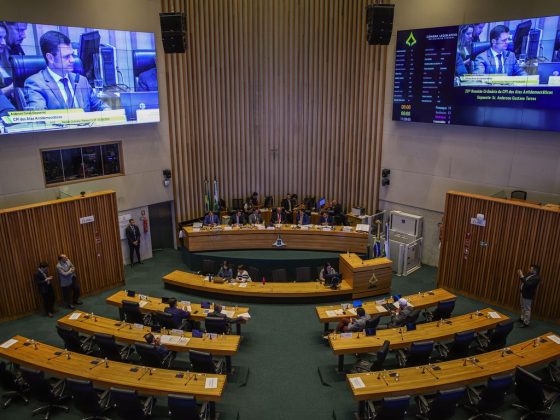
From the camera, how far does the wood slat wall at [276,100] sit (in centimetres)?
1395

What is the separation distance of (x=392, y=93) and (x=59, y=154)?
9.39 metres

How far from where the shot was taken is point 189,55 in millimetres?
13852

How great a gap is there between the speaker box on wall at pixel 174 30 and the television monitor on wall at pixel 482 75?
5974mm

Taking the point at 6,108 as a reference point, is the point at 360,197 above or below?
below

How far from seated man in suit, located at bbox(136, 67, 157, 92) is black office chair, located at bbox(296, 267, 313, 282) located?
654 centimetres

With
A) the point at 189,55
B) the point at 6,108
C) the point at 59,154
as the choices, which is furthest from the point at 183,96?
the point at 6,108

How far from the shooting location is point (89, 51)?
37.2 feet

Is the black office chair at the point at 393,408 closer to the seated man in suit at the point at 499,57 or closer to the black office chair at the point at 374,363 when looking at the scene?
the black office chair at the point at 374,363

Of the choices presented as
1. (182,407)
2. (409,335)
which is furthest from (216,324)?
(409,335)

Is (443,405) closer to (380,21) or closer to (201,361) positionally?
(201,361)

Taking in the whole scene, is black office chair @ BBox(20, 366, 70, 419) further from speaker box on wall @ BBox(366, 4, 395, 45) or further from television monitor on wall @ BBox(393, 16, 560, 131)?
television monitor on wall @ BBox(393, 16, 560, 131)

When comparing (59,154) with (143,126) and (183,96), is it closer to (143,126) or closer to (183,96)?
(143,126)

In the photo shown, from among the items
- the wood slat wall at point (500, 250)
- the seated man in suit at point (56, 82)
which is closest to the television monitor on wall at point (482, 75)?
the wood slat wall at point (500, 250)

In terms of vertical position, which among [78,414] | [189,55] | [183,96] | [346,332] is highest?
[189,55]
